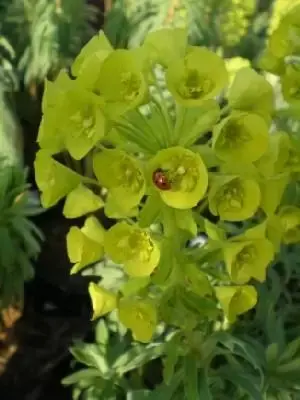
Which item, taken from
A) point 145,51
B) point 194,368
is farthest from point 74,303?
point 145,51

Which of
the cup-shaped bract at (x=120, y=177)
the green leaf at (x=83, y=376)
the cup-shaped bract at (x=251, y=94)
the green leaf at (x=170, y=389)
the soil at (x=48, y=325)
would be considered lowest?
the soil at (x=48, y=325)

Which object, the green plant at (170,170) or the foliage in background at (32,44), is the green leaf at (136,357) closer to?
the green plant at (170,170)

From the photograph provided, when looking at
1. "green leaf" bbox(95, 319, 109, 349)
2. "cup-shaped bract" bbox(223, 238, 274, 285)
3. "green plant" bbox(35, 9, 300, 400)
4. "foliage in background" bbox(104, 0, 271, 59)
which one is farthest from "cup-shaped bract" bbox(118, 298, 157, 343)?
"foliage in background" bbox(104, 0, 271, 59)

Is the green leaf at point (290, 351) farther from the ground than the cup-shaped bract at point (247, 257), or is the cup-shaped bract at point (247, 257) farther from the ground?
the cup-shaped bract at point (247, 257)

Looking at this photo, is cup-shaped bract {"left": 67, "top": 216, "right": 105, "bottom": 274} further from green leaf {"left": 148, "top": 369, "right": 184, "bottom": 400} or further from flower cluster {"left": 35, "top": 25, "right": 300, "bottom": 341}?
green leaf {"left": 148, "top": 369, "right": 184, "bottom": 400}

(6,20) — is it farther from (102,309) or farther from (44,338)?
(102,309)

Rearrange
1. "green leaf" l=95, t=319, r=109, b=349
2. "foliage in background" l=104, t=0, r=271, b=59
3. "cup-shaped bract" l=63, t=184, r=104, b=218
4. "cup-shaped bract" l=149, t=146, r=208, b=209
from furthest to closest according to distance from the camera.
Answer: "foliage in background" l=104, t=0, r=271, b=59 < "green leaf" l=95, t=319, r=109, b=349 < "cup-shaped bract" l=63, t=184, r=104, b=218 < "cup-shaped bract" l=149, t=146, r=208, b=209

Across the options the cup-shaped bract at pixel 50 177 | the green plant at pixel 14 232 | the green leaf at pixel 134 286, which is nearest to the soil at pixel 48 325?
the green plant at pixel 14 232
